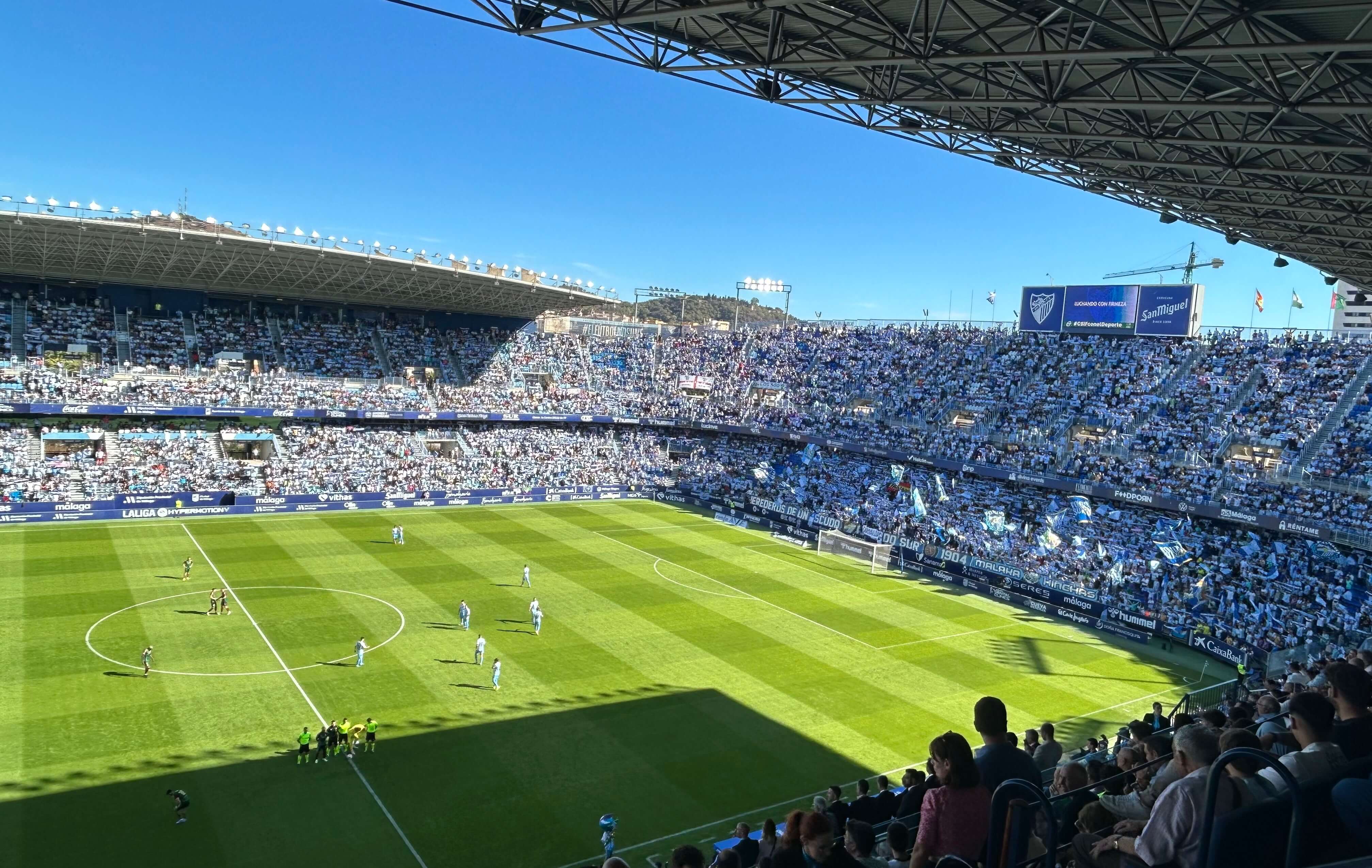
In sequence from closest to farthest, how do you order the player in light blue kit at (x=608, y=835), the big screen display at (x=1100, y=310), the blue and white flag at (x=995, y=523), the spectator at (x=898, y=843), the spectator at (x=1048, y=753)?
the spectator at (x=898, y=843) → the spectator at (x=1048, y=753) → the player in light blue kit at (x=608, y=835) → the blue and white flag at (x=995, y=523) → the big screen display at (x=1100, y=310)

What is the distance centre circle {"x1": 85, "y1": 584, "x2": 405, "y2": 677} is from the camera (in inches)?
1048

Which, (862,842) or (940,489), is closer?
(862,842)

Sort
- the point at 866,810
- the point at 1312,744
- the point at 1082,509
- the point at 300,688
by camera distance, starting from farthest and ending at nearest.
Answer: the point at 1082,509 < the point at 300,688 < the point at 866,810 < the point at 1312,744

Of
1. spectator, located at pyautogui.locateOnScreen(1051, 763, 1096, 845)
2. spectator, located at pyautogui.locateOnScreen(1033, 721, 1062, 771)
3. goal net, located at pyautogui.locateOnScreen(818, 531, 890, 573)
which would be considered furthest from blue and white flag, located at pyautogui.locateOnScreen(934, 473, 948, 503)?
spectator, located at pyautogui.locateOnScreen(1051, 763, 1096, 845)

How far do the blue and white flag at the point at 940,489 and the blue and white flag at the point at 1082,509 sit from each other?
A: 25.1ft

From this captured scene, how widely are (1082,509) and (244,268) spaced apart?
5001 cm

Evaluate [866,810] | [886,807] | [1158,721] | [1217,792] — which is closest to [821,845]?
[1217,792]

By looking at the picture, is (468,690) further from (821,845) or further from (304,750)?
(821,845)

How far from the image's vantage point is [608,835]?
18016 mm

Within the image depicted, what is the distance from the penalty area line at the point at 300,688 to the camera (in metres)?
18.7

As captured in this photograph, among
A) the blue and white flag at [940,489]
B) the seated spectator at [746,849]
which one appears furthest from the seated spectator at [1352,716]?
the blue and white flag at [940,489]

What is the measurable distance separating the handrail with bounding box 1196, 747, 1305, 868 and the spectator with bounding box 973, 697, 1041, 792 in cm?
164

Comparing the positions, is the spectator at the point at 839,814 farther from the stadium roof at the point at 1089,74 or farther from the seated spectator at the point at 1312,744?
the stadium roof at the point at 1089,74

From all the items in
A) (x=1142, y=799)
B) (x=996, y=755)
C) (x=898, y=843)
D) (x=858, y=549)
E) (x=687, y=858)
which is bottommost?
(x=858, y=549)
